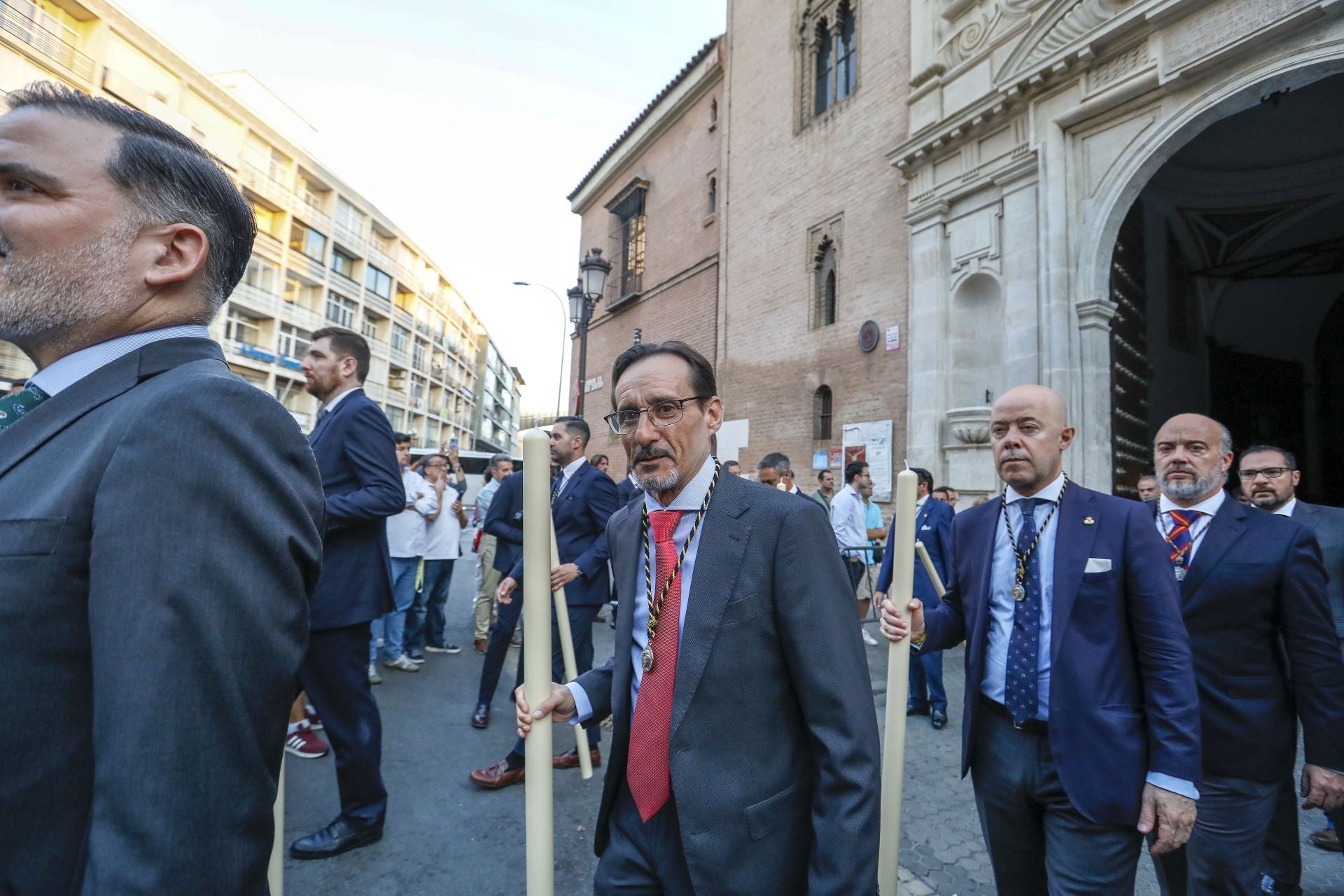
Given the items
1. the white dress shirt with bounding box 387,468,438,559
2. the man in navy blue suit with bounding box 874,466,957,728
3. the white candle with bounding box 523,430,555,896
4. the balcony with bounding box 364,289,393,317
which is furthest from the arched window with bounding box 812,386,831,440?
the balcony with bounding box 364,289,393,317

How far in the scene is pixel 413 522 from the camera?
654 centimetres

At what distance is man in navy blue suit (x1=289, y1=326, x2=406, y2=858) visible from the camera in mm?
3141

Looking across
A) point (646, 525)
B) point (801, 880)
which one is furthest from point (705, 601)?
point (801, 880)

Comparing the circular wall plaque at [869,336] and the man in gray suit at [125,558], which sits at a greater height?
the circular wall plaque at [869,336]

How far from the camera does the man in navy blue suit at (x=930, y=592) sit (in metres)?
5.16

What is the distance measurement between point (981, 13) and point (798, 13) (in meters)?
5.57

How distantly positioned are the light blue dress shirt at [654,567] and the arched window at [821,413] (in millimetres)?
11241

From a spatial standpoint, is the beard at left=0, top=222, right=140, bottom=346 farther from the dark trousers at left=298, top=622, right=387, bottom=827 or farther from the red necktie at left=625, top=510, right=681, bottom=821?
the dark trousers at left=298, top=622, right=387, bottom=827

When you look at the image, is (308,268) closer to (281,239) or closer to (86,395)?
(281,239)

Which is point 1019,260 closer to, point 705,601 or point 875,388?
point 875,388

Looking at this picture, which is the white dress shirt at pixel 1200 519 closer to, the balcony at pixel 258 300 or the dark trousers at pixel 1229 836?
the dark trousers at pixel 1229 836

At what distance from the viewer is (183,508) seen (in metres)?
0.89

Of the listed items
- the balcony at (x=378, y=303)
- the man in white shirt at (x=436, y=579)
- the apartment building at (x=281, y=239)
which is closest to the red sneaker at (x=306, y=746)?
the man in white shirt at (x=436, y=579)

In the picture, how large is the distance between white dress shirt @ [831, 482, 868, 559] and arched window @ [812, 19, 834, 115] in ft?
29.8
